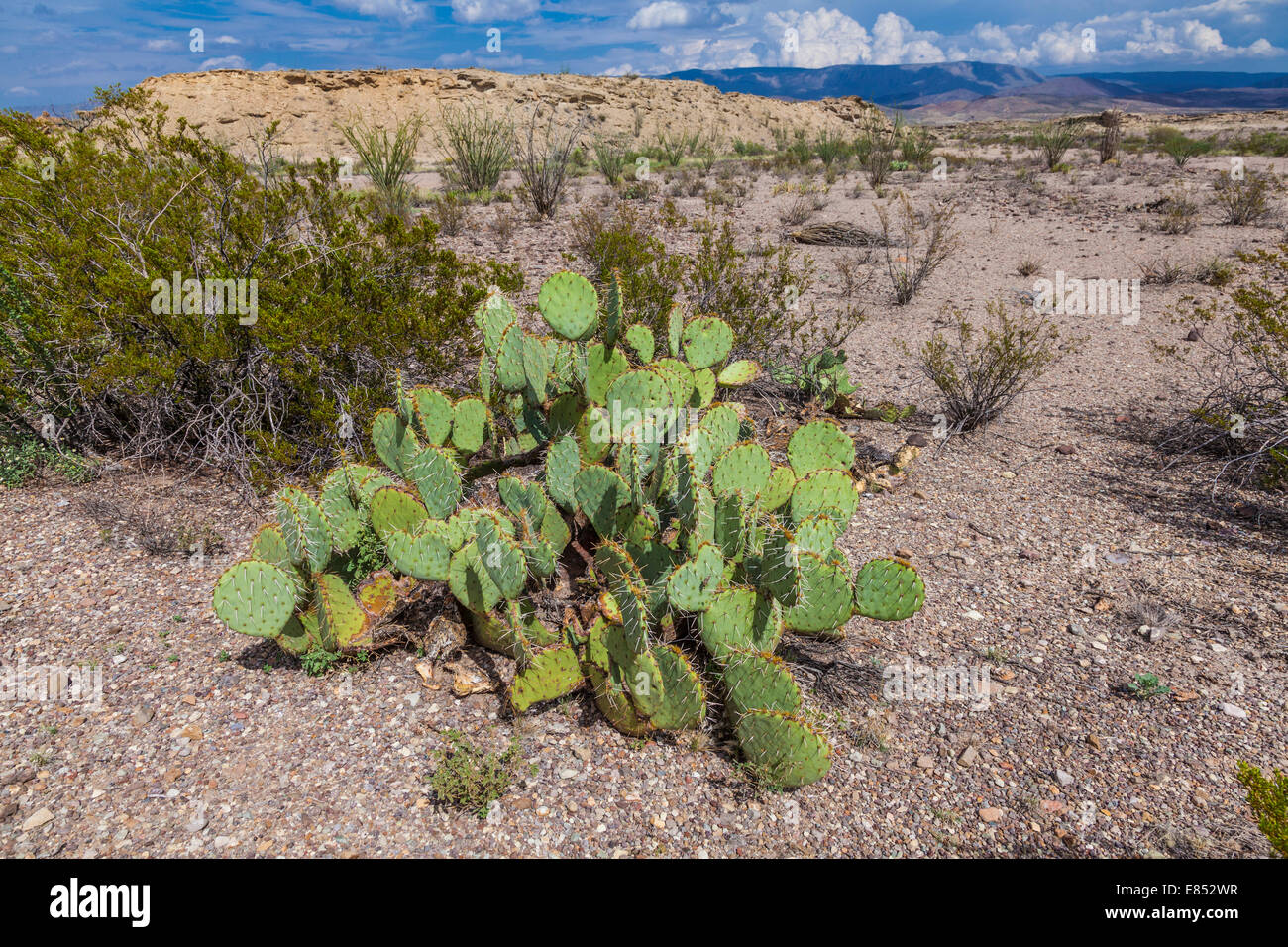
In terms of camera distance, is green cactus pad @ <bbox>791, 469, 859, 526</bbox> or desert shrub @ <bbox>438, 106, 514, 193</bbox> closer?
green cactus pad @ <bbox>791, 469, 859, 526</bbox>

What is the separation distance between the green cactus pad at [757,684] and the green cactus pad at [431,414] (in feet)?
6.54

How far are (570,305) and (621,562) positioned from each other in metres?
1.91

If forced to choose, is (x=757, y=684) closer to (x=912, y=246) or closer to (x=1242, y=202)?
(x=912, y=246)

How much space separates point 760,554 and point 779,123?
42.9 meters

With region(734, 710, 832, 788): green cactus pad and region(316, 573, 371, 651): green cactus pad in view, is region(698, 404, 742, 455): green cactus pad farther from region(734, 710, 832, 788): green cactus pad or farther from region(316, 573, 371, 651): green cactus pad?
region(316, 573, 371, 651): green cactus pad

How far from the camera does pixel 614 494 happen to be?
3156 millimetres

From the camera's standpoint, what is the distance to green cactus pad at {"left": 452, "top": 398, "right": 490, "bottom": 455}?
12.2 ft

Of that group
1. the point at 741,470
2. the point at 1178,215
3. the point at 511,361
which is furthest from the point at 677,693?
the point at 1178,215

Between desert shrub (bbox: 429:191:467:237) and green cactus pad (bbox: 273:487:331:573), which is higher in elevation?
desert shrub (bbox: 429:191:467:237)

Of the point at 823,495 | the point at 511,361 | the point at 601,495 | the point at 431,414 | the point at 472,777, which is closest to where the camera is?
the point at 472,777

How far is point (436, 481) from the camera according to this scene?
3.14 metres

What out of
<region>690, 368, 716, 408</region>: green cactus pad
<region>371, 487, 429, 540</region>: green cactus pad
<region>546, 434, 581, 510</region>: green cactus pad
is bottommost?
<region>371, 487, 429, 540</region>: green cactus pad

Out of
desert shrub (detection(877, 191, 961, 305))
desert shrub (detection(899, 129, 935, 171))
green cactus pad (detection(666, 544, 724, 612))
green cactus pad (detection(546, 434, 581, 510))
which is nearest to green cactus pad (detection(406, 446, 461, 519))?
green cactus pad (detection(546, 434, 581, 510))

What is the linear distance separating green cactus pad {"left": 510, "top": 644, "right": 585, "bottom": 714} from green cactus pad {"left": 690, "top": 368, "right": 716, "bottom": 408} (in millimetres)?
2329
